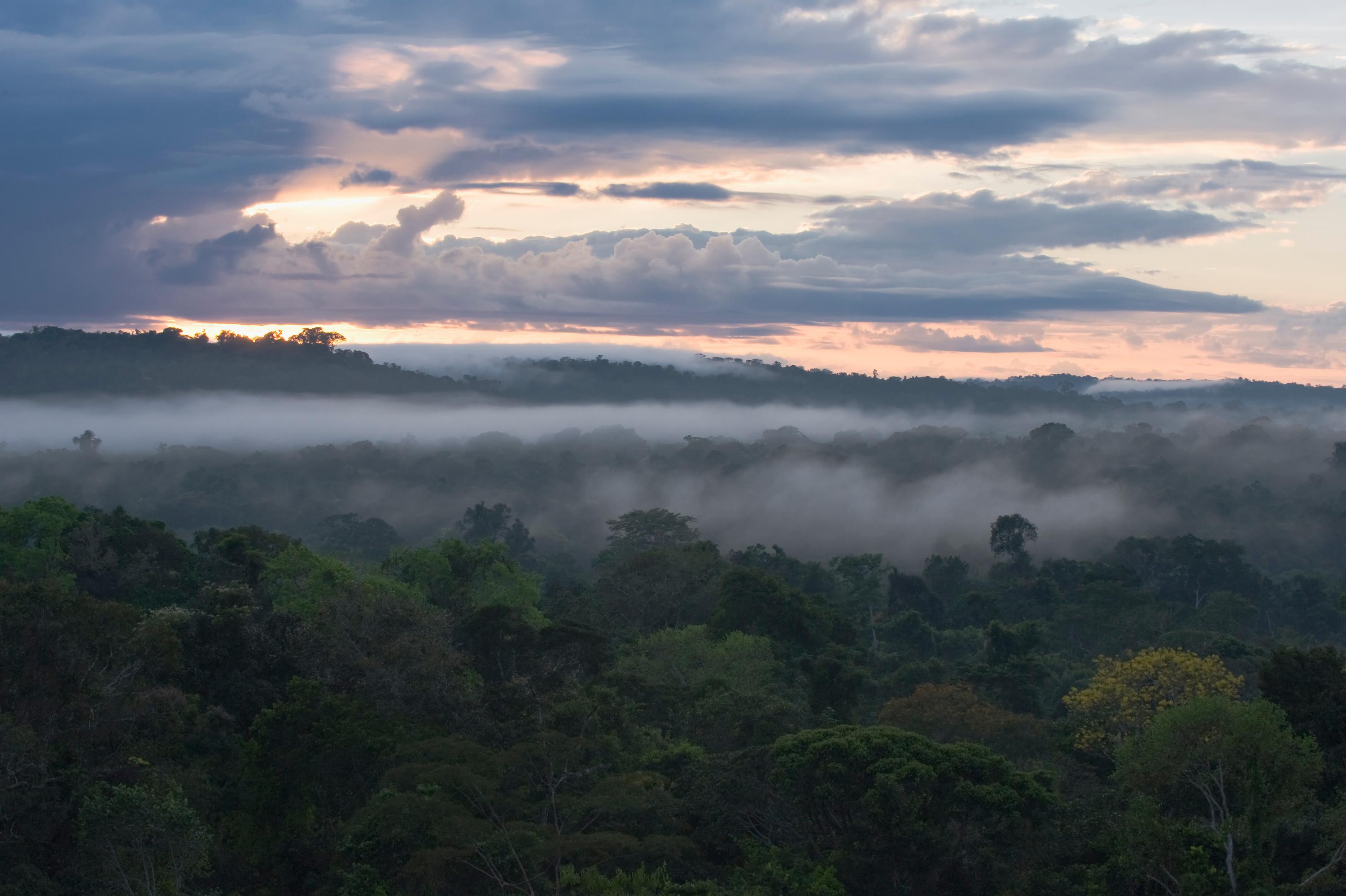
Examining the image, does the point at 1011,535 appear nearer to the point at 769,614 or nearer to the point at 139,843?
the point at 769,614

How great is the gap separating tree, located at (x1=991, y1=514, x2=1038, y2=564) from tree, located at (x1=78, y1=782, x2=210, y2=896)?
7035 cm

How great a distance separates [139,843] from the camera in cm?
1917

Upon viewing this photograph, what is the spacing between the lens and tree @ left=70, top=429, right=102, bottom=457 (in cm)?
12600

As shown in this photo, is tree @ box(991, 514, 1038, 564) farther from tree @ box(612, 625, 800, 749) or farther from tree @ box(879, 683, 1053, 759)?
tree @ box(879, 683, 1053, 759)

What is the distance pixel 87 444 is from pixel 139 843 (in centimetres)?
12210

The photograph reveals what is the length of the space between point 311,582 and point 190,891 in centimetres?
1611

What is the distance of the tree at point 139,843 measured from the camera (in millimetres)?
19234

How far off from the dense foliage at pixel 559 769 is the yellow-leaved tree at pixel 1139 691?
104 mm

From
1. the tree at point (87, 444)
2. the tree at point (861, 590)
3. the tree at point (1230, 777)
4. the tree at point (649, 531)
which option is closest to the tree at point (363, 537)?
the tree at point (649, 531)

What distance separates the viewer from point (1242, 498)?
108438mm

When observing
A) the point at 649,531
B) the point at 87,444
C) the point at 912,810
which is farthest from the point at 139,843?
the point at 87,444

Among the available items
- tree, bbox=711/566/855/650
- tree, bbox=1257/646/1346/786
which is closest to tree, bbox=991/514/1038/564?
tree, bbox=711/566/855/650

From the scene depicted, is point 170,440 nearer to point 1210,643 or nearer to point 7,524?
point 7,524

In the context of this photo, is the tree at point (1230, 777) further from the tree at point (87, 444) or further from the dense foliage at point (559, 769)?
the tree at point (87, 444)
